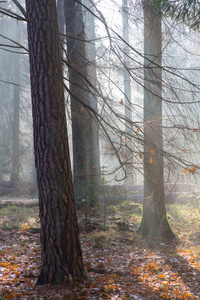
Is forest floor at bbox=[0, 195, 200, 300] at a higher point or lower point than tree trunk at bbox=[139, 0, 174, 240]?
lower

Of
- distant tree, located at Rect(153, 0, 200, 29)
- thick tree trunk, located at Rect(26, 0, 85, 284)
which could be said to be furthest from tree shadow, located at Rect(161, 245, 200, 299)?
distant tree, located at Rect(153, 0, 200, 29)

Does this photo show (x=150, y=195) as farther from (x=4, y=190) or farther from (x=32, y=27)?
(x=4, y=190)

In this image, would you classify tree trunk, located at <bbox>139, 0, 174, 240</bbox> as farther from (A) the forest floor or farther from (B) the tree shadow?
(B) the tree shadow

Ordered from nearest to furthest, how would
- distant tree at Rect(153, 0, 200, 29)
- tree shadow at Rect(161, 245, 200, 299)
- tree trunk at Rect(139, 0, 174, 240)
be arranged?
tree shadow at Rect(161, 245, 200, 299), distant tree at Rect(153, 0, 200, 29), tree trunk at Rect(139, 0, 174, 240)

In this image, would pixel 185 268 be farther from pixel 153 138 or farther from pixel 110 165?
pixel 153 138

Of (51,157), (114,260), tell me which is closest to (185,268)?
(114,260)

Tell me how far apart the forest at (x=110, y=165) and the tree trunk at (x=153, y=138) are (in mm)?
24

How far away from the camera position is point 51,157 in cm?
378

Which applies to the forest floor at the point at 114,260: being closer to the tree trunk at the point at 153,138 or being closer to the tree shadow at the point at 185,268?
the tree shadow at the point at 185,268

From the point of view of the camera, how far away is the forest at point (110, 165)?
150 inches

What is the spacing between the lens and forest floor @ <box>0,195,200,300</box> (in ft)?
12.2

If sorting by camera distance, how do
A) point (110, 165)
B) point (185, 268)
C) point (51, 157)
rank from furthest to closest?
point (110, 165)
point (185, 268)
point (51, 157)

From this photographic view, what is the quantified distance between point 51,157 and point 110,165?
182cm

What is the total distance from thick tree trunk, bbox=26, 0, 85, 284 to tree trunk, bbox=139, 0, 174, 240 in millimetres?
2373
